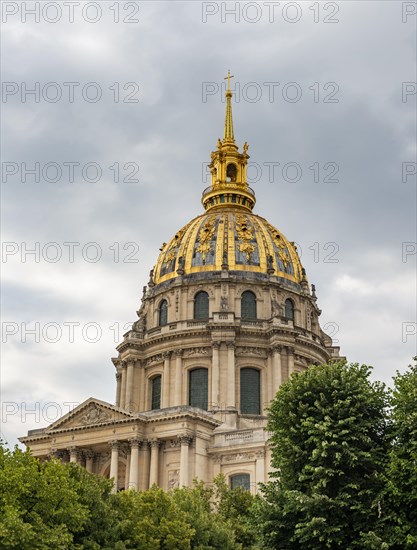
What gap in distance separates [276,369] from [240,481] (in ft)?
52.7

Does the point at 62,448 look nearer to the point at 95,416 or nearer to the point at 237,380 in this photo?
the point at 95,416

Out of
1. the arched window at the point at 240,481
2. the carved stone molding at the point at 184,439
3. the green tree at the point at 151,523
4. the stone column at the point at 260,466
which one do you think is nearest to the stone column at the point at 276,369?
the arched window at the point at 240,481

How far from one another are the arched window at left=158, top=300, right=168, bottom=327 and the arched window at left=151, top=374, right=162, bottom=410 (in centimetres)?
553

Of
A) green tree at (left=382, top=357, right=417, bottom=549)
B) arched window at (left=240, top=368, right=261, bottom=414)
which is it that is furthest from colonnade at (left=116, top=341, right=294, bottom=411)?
green tree at (left=382, top=357, right=417, bottom=549)

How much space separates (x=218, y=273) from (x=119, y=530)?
48.2 m

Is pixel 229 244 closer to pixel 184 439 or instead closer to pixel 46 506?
pixel 184 439

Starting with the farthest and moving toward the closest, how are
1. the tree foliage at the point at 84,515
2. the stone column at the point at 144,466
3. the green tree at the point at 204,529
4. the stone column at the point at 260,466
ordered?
1. the stone column at the point at 144,466
2. the stone column at the point at 260,466
3. the green tree at the point at 204,529
4. the tree foliage at the point at 84,515

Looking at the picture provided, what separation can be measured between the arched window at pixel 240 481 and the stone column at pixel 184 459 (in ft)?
11.7

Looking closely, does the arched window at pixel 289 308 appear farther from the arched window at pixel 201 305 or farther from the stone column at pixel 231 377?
the stone column at pixel 231 377

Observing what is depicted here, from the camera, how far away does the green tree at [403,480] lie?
1262 inches

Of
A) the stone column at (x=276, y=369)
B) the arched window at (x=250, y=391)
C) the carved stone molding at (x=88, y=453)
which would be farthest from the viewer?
the stone column at (x=276, y=369)

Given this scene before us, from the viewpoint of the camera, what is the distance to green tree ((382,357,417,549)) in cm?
3206

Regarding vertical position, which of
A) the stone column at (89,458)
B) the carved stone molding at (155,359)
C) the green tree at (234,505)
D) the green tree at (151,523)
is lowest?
the green tree at (151,523)

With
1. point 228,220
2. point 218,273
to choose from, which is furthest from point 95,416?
point 228,220
